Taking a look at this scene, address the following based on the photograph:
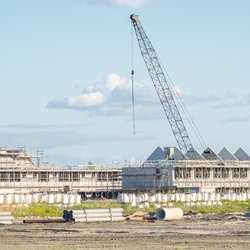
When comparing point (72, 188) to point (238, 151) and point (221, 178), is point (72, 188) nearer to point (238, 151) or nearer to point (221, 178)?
point (221, 178)

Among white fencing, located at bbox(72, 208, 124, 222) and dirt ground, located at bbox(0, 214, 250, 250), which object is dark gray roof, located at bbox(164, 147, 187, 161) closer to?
dirt ground, located at bbox(0, 214, 250, 250)

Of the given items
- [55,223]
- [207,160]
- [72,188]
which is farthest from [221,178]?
[55,223]

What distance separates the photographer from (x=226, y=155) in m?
173

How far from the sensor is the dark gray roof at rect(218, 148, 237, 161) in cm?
17125

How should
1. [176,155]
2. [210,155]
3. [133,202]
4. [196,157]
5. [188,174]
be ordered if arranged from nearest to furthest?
1. [133,202]
2. [188,174]
3. [196,157]
4. [176,155]
5. [210,155]

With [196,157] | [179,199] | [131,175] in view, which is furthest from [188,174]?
[179,199]

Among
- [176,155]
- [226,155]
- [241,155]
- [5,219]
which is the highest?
[241,155]

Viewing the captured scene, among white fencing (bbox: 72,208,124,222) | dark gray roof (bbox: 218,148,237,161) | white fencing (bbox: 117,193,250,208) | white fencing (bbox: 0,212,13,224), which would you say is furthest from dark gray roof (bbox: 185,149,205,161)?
white fencing (bbox: 0,212,13,224)

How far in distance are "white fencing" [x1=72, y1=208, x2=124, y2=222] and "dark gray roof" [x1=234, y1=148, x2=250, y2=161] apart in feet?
382

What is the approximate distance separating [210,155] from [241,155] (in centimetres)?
1310

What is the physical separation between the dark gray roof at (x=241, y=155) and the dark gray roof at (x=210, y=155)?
407 inches

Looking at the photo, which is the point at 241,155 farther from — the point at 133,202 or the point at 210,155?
the point at 133,202

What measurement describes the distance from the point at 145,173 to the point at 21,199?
5830 cm

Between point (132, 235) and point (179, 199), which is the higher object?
point (179, 199)
